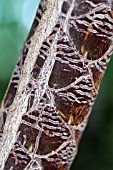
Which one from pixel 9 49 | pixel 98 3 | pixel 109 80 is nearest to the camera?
pixel 98 3

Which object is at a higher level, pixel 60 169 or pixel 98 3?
pixel 98 3

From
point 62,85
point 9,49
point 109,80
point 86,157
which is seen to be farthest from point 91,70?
point 9,49

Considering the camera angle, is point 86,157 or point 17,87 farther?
point 86,157

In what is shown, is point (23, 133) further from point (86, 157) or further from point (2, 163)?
point (86, 157)

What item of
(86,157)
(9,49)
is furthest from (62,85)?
(9,49)

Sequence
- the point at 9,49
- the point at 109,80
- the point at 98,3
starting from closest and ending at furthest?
the point at 98,3
the point at 109,80
the point at 9,49

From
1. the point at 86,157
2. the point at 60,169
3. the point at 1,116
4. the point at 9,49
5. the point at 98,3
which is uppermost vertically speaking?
the point at 9,49
